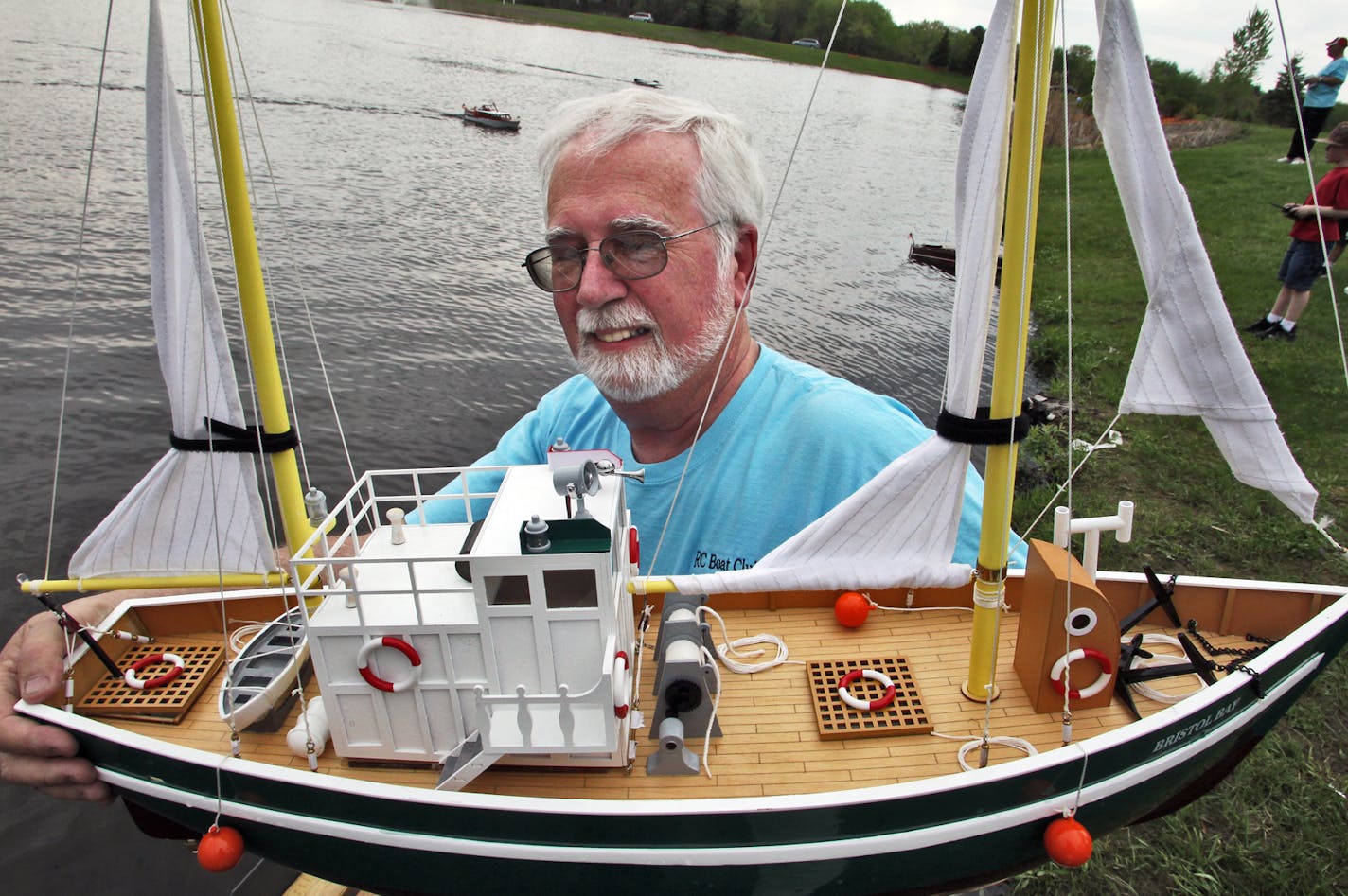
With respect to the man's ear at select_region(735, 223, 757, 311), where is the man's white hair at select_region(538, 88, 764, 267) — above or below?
above

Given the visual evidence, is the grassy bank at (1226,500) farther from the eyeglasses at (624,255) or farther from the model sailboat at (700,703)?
the eyeglasses at (624,255)

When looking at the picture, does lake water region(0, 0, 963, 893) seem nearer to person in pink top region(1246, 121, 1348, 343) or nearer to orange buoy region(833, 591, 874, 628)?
orange buoy region(833, 591, 874, 628)

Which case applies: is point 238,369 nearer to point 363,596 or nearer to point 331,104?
point 363,596

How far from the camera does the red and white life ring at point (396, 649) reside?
3359mm

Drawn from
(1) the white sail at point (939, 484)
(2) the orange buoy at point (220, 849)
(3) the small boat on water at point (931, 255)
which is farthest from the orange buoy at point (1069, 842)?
(3) the small boat on water at point (931, 255)

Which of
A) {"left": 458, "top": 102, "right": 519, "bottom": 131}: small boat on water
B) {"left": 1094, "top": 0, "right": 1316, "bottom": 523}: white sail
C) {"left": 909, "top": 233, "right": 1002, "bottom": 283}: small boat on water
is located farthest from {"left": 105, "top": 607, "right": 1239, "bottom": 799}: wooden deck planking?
{"left": 458, "top": 102, "right": 519, "bottom": 131}: small boat on water

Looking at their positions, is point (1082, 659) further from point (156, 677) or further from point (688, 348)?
point (156, 677)

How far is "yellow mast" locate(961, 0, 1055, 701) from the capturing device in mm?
2912

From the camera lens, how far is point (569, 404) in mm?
4848

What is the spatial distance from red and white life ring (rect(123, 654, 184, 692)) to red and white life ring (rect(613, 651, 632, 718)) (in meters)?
2.61

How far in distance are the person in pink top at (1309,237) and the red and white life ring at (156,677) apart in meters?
14.1

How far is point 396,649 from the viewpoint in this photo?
3395 mm

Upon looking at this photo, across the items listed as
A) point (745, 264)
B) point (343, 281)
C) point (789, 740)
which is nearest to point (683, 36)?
point (343, 281)

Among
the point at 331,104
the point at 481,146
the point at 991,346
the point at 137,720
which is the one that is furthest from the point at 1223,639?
the point at 331,104
